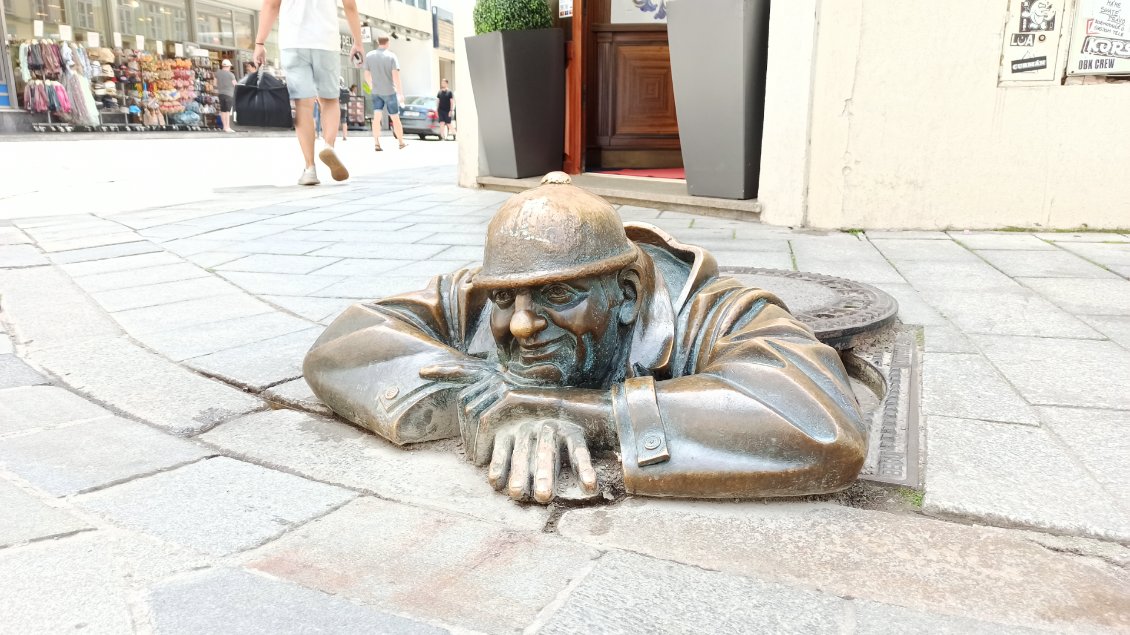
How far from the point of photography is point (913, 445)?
196 cm

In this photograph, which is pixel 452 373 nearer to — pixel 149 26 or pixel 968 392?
pixel 968 392

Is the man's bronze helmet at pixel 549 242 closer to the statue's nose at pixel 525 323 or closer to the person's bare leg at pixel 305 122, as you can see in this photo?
the statue's nose at pixel 525 323

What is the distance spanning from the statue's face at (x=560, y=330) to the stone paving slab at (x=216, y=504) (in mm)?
485

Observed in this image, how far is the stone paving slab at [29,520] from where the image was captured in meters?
1.52

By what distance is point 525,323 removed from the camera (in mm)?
1732

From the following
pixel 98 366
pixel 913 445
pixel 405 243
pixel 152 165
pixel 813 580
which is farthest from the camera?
pixel 152 165

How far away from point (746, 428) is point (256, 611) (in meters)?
0.97

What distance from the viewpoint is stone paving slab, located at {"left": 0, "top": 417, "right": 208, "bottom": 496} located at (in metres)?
1.77

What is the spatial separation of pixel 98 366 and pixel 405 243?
2.28m

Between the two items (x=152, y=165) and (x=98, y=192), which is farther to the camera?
(x=152, y=165)

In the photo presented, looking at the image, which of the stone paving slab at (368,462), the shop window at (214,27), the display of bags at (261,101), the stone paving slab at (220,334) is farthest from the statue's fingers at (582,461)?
the shop window at (214,27)

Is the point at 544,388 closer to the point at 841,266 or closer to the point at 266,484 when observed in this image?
the point at 266,484

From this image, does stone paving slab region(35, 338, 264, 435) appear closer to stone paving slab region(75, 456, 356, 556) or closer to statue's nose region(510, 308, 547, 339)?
stone paving slab region(75, 456, 356, 556)

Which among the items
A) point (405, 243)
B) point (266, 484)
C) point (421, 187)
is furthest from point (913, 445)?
point (421, 187)
